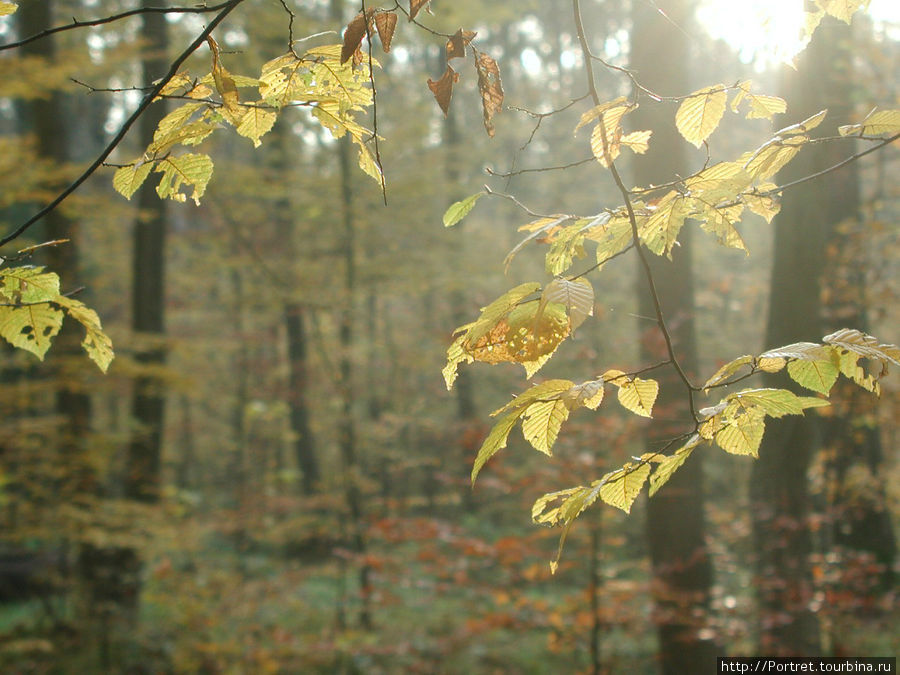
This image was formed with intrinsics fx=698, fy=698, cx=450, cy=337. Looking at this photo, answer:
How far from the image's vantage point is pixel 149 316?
6.66m

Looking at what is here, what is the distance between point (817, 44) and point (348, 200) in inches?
149

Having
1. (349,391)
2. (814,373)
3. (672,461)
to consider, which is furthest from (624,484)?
(349,391)

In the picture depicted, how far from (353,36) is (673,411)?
3.33m

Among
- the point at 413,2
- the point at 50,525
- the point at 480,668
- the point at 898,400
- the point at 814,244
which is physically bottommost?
the point at 480,668

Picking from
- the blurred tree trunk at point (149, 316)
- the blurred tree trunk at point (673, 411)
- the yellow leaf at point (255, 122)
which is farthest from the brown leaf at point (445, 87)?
the blurred tree trunk at point (149, 316)

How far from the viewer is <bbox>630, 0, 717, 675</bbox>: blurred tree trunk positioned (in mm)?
3838

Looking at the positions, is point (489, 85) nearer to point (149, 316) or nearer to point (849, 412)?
point (849, 412)

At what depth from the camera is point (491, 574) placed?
8695mm

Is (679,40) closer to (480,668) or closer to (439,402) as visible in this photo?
(480,668)

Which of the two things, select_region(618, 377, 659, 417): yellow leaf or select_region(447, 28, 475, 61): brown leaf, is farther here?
select_region(618, 377, 659, 417): yellow leaf

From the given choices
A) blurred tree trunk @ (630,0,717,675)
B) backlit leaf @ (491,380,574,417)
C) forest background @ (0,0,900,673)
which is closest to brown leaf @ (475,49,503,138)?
forest background @ (0,0,900,673)

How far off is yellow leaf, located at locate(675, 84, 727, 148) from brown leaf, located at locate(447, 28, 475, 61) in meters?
0.35

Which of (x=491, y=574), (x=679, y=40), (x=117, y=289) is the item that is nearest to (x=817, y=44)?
(x=679, y=40)

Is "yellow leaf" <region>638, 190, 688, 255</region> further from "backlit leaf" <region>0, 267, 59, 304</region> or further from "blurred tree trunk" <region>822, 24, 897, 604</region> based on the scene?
"blurred tree trunk" <region>822, 24, 897, 604</region>
